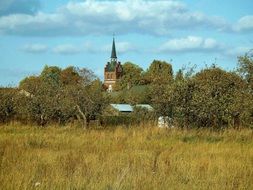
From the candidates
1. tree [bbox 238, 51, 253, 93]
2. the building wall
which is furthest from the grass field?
the building wall

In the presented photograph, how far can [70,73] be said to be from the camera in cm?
10344

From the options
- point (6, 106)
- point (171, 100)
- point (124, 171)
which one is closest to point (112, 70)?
point (6, 106)

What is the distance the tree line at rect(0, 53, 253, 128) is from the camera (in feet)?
88.3

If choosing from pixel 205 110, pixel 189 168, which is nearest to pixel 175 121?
pixel 205 110

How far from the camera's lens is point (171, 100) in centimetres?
2994

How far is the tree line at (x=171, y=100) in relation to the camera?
1060 inches

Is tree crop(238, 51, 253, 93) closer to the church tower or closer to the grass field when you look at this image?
the grass field

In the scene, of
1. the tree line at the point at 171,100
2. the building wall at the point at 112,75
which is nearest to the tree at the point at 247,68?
the tree line at the point at 171,100

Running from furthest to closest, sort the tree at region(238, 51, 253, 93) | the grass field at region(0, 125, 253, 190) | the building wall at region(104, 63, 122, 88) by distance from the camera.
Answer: the building wall at region(104, 63, 122, 88)
the tree at region(238, 51, 253, 93)
the grass field at region(0, 125, 253, 190)

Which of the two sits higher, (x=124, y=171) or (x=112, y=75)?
(x=112, y=75)

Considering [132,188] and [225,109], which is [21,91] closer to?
[225,109]

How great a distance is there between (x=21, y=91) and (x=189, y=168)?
30763mm

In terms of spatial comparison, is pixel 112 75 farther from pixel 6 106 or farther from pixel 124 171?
pixel 124 171

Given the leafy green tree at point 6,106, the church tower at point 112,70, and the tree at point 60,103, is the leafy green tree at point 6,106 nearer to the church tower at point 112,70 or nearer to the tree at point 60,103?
the tree at point 60,103
